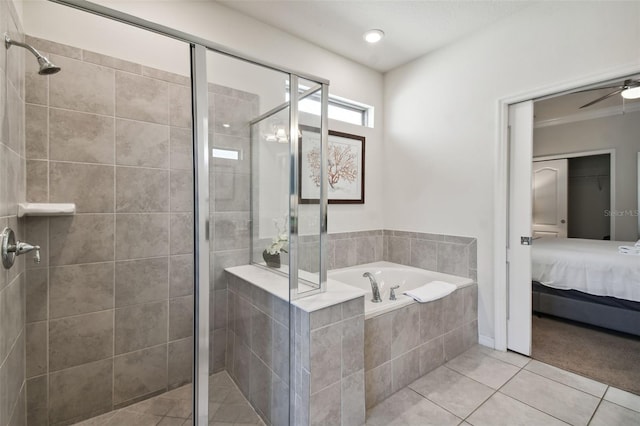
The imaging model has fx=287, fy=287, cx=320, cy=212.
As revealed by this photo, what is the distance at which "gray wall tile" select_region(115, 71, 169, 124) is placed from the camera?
1.77m

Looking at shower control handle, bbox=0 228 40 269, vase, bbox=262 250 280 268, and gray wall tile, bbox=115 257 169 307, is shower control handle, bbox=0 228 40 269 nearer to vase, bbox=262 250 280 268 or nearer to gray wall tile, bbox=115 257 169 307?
gray wall tile, bbox=115 257 169 307

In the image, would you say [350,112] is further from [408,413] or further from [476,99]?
[408,413]

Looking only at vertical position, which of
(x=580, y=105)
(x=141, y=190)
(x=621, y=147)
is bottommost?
(x=141, y=190)

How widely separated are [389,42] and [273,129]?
1.72 m

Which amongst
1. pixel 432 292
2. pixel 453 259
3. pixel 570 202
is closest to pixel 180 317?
pixel 432 292

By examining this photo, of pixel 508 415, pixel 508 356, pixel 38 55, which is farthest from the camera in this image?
pixel 508 356

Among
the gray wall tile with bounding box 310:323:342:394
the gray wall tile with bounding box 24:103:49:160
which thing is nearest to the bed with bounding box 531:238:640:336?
the gray wall tile with bounding box 310:323:342:394

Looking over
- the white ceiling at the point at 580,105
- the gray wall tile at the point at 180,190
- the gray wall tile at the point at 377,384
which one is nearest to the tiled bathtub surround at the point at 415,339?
the gray wall tile at the point at 377,384

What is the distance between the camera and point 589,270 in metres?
2.70

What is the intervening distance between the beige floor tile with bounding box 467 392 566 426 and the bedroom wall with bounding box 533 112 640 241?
400 centimetres

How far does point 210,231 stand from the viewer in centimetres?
133

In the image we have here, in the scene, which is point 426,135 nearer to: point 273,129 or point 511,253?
point 511,253

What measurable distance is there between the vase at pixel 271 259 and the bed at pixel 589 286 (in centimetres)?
283

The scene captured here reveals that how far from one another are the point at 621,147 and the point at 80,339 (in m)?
6.42
